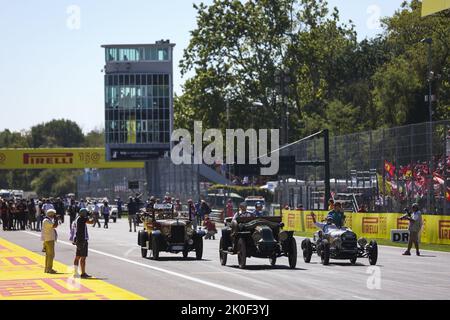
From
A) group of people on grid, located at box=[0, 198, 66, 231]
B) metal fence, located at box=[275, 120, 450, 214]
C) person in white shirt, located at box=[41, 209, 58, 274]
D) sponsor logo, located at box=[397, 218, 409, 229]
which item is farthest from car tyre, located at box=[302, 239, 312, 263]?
group of people on grid, located at box=[0, 198, 66, 231]

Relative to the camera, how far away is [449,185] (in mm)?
40406

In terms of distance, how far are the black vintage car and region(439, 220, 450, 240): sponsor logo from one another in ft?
38.0

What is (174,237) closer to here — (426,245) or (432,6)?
(426,245)

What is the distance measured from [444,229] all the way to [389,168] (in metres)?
11.1

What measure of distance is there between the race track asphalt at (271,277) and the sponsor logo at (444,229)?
356cm

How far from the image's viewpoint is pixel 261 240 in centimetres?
2577

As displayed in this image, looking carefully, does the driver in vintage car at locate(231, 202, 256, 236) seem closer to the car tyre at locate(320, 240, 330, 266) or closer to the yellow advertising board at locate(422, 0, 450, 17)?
the car tyre at locate(320, 240, 330, 266)

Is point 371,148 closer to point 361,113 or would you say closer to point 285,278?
point 285,278

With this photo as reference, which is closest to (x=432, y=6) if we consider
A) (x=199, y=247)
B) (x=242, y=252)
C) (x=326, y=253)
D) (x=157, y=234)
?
(x=199, y=247)

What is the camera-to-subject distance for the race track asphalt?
1884cm

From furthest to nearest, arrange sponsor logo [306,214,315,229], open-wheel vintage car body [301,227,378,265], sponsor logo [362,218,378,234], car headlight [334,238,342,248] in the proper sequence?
sponsor logo [306,214,315,229]
sponsor logo [362,218,378,234]
car headlight [334,238,342,248]
open-wheel vintage car body [301,227,378,265]

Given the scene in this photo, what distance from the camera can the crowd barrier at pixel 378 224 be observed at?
3709 cm

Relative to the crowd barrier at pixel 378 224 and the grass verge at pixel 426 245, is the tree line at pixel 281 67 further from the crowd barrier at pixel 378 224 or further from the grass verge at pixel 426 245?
the grass verge at pixel 426 245

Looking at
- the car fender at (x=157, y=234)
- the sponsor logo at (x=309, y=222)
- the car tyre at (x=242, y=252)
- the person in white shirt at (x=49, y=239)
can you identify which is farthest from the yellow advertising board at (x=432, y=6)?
the person in white shirt at (x=49, y=239)
